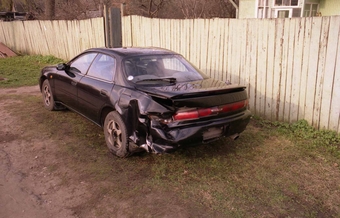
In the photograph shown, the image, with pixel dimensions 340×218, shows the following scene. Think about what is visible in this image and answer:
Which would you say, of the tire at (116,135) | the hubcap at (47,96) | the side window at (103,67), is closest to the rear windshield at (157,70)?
the side window at (103,67)

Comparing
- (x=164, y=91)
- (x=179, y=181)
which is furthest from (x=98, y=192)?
(x=164, y=91)

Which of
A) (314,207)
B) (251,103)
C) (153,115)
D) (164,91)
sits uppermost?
(164,91)

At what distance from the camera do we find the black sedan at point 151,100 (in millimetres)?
3580

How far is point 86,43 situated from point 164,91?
344 inches

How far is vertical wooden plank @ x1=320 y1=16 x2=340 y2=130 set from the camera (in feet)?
15.4

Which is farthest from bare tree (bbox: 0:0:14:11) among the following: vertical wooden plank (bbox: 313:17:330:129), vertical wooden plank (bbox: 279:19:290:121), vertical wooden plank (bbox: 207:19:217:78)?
vertical wooden plank (bbox: 313:17:330:129)

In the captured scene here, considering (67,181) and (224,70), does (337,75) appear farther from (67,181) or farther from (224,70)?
Result: (67,181)

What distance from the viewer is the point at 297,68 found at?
5215mm

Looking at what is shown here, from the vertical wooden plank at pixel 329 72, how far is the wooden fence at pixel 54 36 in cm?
759

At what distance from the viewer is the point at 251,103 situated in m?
6.06

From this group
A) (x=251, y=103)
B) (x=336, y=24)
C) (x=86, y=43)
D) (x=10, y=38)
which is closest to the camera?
(x=336, y=24)

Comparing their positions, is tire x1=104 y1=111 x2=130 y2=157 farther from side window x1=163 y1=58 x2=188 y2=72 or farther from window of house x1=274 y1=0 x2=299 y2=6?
window of house x1=274 y1=0 x2=299 y2=6

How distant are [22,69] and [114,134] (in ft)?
31.1

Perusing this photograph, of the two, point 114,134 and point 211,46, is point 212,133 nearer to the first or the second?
point 114,134
